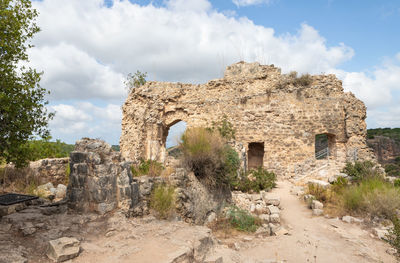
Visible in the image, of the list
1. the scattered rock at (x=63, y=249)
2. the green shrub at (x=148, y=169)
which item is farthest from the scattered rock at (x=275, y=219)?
the scattered rock at (x=63, y=249)

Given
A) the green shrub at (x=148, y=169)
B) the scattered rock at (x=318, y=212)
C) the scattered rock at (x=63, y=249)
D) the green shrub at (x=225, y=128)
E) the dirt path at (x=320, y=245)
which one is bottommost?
the dirt path at (x=320, y=245)

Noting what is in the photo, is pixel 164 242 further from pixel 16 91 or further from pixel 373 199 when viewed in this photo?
pixel 373 199

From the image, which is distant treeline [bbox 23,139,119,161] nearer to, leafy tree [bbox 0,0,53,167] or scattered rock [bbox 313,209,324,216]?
leafy tree [bbox 0,0,53,167]

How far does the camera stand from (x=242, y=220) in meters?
6.81

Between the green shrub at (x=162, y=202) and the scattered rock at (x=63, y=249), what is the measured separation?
6.40ft

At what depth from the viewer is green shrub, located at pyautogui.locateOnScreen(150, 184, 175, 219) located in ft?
16.9

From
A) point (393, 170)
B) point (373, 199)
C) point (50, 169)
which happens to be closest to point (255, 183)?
point (373, 199)

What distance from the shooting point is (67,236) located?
12.4 ft

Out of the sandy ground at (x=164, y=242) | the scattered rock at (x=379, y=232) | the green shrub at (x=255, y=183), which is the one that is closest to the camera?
the sandy ground at (x=164, y=242)

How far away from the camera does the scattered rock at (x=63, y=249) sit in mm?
3154

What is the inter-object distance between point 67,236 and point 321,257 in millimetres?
4872

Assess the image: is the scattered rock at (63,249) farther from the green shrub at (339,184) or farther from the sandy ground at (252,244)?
the green shrub at (339,184)

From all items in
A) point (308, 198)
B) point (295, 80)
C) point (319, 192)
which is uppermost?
point (295, 80)

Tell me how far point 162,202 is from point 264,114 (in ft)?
30.9
